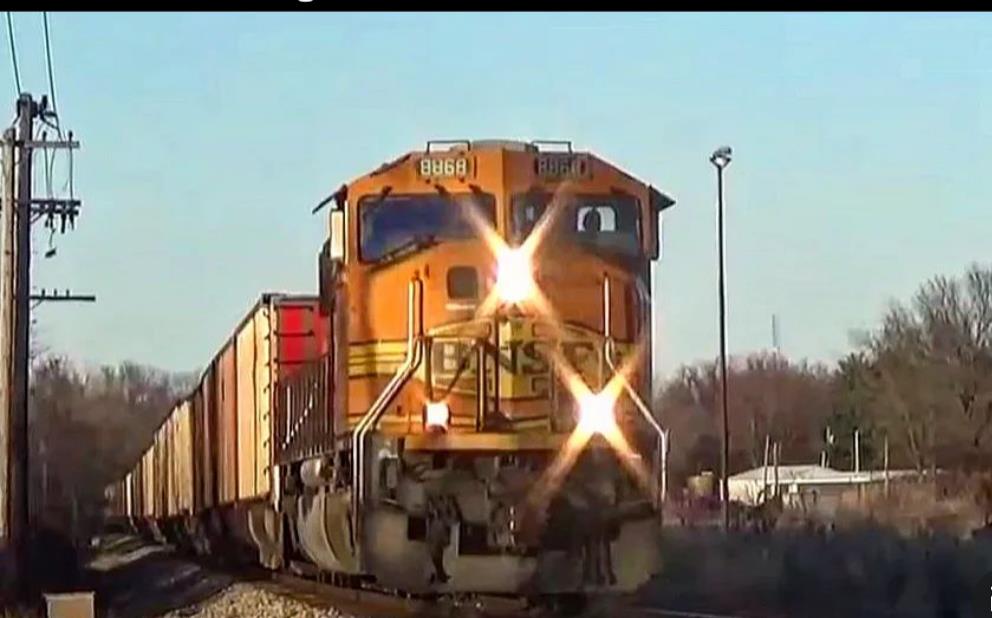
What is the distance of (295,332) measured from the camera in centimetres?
1909

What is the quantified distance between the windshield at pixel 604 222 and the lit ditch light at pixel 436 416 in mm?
1688

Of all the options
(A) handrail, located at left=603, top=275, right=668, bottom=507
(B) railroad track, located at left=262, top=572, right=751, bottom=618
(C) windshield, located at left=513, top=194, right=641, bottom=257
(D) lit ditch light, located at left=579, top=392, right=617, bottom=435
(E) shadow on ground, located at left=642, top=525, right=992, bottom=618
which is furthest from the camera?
(E) shadow on ground, located at left=642, top=525, right=992, bottom=618

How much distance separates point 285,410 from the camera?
18250mm

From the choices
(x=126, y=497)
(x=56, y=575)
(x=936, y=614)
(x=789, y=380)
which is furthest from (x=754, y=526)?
(x=789, y=380)

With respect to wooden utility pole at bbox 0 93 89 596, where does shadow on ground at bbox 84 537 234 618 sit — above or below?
below

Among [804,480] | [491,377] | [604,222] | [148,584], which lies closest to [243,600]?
[491,377]

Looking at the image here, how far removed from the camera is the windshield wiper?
13453 millimetres

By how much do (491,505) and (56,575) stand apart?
531 inches

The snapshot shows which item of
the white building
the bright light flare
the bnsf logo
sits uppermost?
the bnsf logo

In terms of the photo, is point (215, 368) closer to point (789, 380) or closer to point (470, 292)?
point (470, 292)

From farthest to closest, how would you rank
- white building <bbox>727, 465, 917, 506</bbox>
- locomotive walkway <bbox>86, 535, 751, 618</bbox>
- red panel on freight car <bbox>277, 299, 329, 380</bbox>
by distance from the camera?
white building <bbox>727, 465, 917, 506</bbox>
red panel on freight car <bbox>277, 299, 329, 380</bbox>
locomotive walkway <bbox>86, 535, 751, 618</bbox>

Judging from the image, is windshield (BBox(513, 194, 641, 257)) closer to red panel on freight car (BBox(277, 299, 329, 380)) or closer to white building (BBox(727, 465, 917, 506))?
red panel on freight car (BBox(277, 299, 329, 380))

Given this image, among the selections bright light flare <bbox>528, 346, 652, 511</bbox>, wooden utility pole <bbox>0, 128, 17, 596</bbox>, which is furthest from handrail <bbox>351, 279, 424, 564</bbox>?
wooden utility pole <bbox>0, 128, 17, 596</bbox>

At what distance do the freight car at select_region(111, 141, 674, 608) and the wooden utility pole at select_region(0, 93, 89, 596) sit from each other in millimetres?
9690
